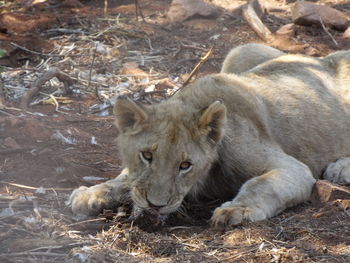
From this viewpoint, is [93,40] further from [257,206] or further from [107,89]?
[257,206]

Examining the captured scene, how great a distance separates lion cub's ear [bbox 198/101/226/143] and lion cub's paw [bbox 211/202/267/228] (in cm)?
52

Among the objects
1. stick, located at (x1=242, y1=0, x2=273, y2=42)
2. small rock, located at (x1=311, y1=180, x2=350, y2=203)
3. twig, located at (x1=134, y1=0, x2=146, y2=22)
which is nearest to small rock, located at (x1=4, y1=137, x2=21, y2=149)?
small rock, located at (x1=311, y1=180, x2=350, y2=203)

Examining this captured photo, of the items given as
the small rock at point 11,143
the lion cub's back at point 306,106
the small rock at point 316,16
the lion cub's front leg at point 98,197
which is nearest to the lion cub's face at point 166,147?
the lion cub's front leg at point 98,197

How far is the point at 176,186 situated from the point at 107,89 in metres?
3.94

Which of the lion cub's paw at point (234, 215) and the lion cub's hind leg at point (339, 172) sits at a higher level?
the lion cub's paw at point (234, 215)

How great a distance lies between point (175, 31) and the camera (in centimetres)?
1077

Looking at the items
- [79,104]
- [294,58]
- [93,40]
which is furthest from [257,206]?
[93,40]

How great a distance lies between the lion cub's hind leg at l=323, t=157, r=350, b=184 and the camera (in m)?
6.11

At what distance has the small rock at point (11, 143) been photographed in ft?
21.5

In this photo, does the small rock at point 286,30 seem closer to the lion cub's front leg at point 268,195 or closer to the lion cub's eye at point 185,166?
the lion cub's front leg at point 268,195

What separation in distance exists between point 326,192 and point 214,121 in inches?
38.5

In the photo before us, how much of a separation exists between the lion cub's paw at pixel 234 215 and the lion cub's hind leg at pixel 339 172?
54.4 inches

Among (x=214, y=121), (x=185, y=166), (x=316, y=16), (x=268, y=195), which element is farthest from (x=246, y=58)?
(x=316, y=16)

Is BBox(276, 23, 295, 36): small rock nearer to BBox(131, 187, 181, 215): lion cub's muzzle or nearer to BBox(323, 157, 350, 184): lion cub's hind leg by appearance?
BBox(323, 157, 350, 184): lion cub's hind leg
